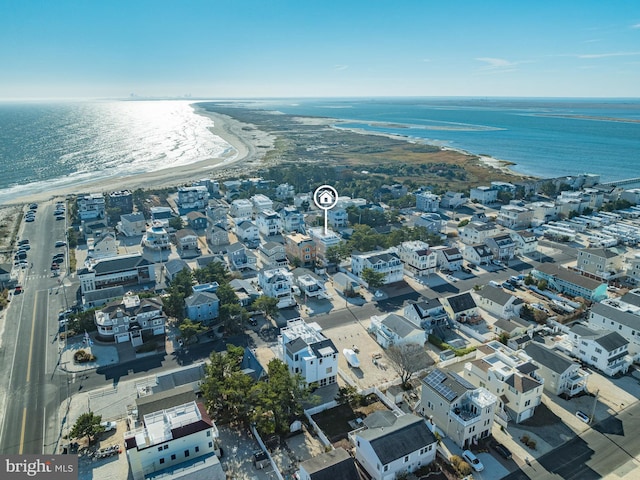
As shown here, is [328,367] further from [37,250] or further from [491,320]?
[37,250]

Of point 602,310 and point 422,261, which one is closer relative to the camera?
point 602,310

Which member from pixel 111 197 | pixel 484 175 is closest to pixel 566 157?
pixel 484 175

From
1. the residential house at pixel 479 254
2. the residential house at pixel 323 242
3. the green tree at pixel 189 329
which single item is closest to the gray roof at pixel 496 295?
the residential house at pixel 479 254

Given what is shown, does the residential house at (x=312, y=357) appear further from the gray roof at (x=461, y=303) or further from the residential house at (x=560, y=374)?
the residential house at (x=560, y=374)

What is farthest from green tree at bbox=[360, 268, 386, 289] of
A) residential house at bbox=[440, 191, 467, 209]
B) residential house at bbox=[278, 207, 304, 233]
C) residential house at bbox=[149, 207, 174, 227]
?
residential house at bbox=[440, 191, 467, 209]

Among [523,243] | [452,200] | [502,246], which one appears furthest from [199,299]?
[452,200]

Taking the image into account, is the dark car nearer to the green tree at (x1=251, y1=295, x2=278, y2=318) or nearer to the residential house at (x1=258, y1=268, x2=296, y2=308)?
the green tree at (x1=251, y1=295, x2=278, y2=318)
